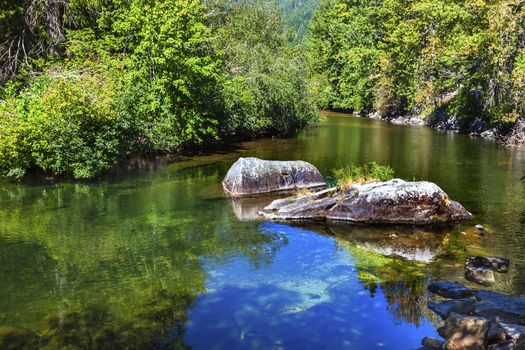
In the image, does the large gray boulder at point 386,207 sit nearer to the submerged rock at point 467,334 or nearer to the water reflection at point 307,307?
the water reflection at point 307,307

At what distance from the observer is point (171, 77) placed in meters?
28.7

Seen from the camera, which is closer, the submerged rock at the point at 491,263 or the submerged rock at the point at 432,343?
the submerged rock at the point at 432,343

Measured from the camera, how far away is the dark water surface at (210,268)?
939cm

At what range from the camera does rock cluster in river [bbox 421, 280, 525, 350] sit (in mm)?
8367

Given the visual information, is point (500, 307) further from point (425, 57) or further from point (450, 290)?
point (425, 57)

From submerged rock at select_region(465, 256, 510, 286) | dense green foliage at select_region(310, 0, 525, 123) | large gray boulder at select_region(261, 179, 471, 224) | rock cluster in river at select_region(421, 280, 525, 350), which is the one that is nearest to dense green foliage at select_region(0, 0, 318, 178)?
large gray boulder at select_region(261, 179, 471, 224)

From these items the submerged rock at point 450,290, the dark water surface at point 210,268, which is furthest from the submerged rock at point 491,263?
the submerged rock at point 450,290

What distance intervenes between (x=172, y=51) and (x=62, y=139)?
912 centimetres

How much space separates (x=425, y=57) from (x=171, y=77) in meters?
32.2

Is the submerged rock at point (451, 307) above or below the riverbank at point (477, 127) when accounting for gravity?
below

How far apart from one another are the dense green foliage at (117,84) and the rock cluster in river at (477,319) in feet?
55.9

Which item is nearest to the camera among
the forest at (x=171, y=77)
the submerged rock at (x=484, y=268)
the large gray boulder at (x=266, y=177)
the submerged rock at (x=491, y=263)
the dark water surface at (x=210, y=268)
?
the dark water surface at (x=210, y=268)

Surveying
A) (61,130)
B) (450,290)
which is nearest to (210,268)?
(450,290)

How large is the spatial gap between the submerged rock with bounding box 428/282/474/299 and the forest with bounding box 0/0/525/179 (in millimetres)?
16470
